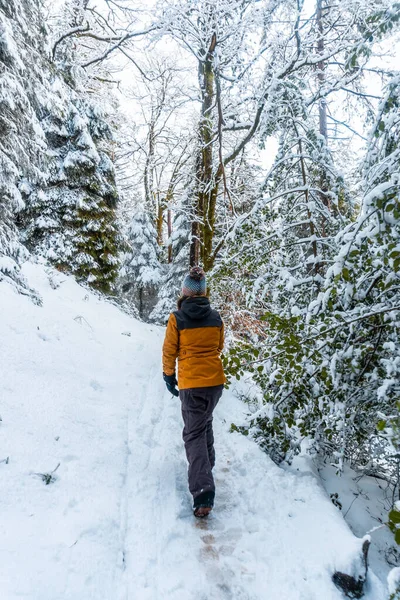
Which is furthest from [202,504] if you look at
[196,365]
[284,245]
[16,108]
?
[16,108]

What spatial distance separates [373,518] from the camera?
340cm

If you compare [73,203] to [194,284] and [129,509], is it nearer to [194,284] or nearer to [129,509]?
[194,284]

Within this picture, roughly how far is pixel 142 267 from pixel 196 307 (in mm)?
17348

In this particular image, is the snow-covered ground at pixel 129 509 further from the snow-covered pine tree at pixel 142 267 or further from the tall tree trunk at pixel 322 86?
the snow-covered pine tree at pixel 142 267

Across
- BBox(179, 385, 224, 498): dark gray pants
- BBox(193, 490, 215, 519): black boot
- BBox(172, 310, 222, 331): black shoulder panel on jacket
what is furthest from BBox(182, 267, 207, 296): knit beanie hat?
BBox(193, 490, 215, 519): black boot

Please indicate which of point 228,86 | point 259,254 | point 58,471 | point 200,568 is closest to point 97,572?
point 200,568

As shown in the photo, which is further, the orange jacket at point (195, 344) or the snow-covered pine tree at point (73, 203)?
the snow-covered pine tree at point (73, 203)

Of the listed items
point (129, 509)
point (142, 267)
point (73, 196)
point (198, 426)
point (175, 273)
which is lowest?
point (129, 509)

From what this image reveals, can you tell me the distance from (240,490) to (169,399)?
254cm

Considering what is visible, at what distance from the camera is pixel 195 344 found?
345 centimetres

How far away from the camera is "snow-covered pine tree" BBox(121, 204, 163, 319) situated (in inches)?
800

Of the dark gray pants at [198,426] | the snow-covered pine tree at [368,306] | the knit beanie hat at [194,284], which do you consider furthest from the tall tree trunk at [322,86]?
the dark gray pants at [198,426]

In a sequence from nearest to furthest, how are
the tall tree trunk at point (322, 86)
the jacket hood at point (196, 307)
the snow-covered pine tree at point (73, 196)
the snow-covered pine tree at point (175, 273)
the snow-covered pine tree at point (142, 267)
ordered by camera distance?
the jacket hood at point (196, 307)
the tall tree trunk at point (322, 86)
the snow-covered pine tree at point (73, 196)
the snow-covered pine tree at point (175, 273)
the snow-covered pine tree at point (142, 267)

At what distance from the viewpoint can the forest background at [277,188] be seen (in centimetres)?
262
